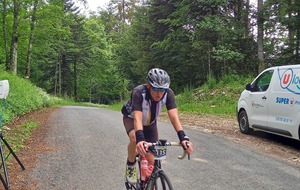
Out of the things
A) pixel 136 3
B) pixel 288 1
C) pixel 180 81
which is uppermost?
pixel 136 3

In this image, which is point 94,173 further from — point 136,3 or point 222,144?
point 136,3

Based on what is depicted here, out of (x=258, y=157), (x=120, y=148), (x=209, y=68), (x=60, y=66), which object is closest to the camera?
(x=258, y=157)

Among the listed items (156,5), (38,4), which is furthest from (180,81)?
(38,4)

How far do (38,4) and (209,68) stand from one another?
1336cm

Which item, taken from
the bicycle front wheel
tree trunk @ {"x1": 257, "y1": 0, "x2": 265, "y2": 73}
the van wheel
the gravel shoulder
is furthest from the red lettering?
tree trunk @ {"x1": 257, "y1": 0, "x2": 265, "y2": 73}

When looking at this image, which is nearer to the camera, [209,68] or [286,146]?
[286,146]

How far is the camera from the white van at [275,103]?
7.98 m

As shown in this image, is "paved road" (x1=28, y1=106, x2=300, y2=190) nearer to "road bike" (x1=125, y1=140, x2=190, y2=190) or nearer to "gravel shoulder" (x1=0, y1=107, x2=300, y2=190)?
"gravel shoulder" (x1=0, y1=107, x2=300, y2=190)

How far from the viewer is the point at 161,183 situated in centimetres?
346

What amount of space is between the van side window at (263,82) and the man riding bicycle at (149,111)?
611 cm

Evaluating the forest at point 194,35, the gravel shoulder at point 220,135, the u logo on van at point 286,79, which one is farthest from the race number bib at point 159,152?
the forest at point 194,35

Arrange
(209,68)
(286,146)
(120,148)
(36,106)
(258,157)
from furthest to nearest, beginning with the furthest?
1. (209,68)
2. (36,106)
3. (286,146)
4. (120,148)
5. (258,157)

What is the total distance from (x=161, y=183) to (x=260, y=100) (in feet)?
22.2

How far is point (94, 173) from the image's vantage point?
6.11m
